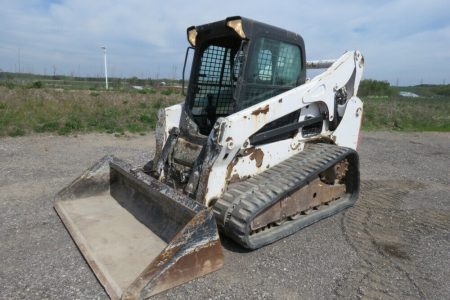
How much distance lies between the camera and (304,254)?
3.73 metres

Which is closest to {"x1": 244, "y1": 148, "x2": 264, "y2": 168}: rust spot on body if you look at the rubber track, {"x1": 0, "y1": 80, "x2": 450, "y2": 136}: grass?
the rubber track

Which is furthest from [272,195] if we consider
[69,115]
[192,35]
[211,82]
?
[69,115]

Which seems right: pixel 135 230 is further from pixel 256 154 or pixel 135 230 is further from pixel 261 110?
pixel 261 110

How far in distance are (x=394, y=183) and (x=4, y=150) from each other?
7.69m

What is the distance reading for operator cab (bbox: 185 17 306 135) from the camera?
13.1ft

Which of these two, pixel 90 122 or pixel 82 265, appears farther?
pixel 90 122

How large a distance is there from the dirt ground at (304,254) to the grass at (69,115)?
4.05 metres

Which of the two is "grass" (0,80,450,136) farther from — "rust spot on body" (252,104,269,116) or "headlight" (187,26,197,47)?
"rust spot on body" (252,104,269,116)

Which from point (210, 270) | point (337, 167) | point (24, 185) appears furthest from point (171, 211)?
point (24, 185)

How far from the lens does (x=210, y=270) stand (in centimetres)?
326

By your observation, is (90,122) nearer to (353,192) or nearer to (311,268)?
(353,192)

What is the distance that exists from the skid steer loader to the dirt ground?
16 cm

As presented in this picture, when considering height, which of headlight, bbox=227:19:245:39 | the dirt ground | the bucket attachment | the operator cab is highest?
headlight, bbox=227:19:245:39

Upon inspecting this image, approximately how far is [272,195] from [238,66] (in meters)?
1.41
